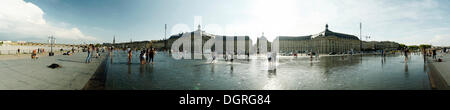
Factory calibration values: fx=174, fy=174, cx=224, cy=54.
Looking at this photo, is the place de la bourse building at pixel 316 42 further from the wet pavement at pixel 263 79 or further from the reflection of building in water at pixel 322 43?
the wet pavement at pixel 263 79

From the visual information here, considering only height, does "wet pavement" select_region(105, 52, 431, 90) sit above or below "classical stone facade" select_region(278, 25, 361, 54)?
below

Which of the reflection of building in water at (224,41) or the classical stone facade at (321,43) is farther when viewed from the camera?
the classical stone facade at (321,43)

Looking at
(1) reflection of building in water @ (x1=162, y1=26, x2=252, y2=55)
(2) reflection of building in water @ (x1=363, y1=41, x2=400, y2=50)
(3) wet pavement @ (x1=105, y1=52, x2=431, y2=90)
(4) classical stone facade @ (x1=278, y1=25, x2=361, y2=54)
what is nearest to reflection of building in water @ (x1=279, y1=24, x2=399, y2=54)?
(4) classical stone facade @ (x1=278, y1=25, x2=361, y2=54)

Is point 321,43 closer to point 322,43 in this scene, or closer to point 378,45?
point 322,43

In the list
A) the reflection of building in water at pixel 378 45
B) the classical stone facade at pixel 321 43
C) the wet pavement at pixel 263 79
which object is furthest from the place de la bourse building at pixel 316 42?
the wet pavement at pixel 263 79

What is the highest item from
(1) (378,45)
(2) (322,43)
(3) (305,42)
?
(1) (378,45)

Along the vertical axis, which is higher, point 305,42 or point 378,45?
point 378,45

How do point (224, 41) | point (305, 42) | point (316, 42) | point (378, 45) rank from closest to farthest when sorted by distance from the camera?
point (224, 41) → point (316, 42) → point (305, 42) → point (378, 45)

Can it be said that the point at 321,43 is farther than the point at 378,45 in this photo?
No

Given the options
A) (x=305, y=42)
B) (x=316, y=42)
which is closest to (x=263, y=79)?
(x=316, y=42)

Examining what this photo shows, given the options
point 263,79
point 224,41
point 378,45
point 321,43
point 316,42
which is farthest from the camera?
point 378,45

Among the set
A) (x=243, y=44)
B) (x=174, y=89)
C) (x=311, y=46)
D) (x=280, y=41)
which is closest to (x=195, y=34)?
(x=243, y=44)

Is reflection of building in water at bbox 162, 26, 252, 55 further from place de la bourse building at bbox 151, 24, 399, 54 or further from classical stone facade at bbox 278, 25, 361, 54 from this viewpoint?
classical stone facade at bbox 278, 25, 361, 54

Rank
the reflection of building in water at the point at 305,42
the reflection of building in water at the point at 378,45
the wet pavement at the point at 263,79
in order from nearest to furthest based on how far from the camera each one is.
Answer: the wet pavement at the point at 263,79, the reflection of building in water at the point at 305,42, the reflection of building in water at the point at 378,45
